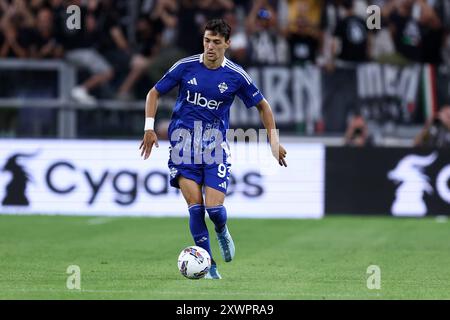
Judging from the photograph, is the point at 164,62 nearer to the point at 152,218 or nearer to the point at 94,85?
the point at 94,85

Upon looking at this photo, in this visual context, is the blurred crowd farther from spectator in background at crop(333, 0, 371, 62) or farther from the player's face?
the player's face

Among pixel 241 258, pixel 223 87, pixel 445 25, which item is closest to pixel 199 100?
pixel 223 87

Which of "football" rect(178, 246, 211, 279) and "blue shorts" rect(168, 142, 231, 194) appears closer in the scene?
"football" rect(178, 246, 211, 279)

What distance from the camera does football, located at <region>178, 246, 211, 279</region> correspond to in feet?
39.8

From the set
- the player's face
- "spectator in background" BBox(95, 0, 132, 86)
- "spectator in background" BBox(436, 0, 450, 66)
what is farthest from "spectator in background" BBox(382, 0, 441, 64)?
the player's face

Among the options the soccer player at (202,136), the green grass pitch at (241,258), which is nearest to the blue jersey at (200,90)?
the soccer player at (202,136)

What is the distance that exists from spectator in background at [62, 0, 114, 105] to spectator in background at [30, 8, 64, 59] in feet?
0.65

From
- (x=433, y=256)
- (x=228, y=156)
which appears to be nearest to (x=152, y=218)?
(x=433, y=256)

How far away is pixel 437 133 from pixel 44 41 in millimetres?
8257

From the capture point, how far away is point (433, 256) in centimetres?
1557

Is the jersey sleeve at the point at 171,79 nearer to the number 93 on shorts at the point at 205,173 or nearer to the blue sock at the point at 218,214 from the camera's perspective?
the number 93 on shorts at the point at 205,173

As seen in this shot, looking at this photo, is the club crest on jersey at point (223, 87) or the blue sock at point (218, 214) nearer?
the blue sock at point (218, 214)

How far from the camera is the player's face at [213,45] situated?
1233cm

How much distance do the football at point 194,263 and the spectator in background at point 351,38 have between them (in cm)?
1290
